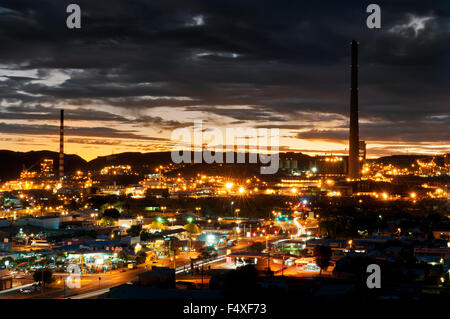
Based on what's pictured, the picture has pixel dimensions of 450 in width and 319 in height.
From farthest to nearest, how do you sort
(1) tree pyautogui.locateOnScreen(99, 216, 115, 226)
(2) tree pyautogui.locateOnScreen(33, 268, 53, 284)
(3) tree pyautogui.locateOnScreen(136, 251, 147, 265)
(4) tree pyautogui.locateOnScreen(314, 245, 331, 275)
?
(1) tree pyautogui.locateOnScreen(99, 216, 115, 226) < (3) tree pyautogui.locateOnScreen(136, 251, 147, 265) < (4) tree pyautogui.locateOnScreen(314, 245, 331, 275) < (2) tree pyautogui.locateOnScreen(33, 268, 53, 284)

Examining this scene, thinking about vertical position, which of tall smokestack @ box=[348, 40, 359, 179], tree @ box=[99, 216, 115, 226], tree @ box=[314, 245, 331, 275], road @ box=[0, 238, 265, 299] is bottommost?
road @ box=[0, 238, 265, 299]

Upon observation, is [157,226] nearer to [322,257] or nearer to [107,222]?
[107,222]

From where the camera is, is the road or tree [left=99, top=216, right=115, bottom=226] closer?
the road

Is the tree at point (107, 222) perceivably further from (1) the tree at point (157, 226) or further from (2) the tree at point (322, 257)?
(2) the tree at point (322, 257)

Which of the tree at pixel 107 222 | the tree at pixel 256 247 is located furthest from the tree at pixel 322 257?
the tree at pixel 107 222

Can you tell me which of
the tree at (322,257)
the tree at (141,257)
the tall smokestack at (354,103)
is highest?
the tall smokestack at (354,103)

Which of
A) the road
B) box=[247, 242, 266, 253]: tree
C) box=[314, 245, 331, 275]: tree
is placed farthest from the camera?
box=[247, 242, 266, 253]: tree

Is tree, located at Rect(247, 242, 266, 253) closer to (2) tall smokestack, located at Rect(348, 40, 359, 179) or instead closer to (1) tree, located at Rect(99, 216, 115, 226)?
(1) tree, located at Rect(99, 216, 115, 226)

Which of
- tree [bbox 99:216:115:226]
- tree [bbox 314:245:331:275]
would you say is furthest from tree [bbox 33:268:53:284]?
tree [bbox 99:216:115:226]

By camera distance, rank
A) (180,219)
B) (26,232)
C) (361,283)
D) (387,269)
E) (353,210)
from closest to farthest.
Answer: (361,283) → (387,269) → (26,232) → (180,219) → (353,210)
